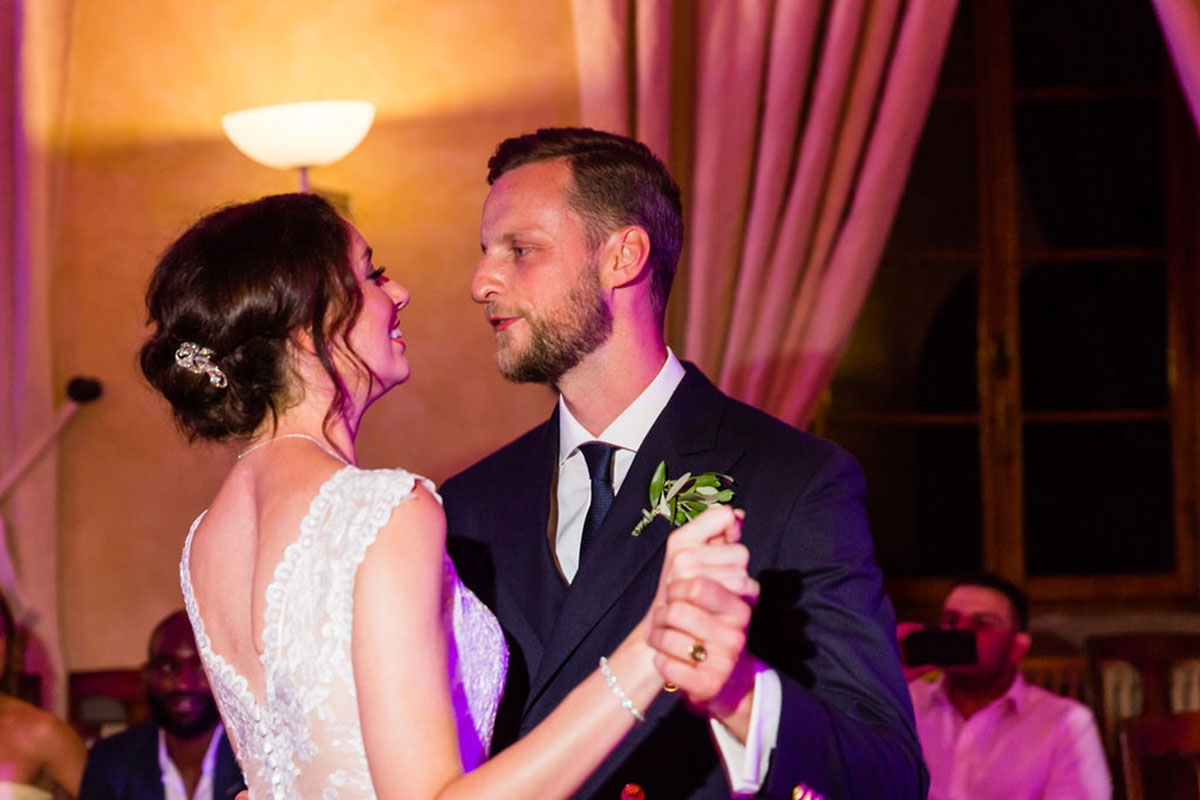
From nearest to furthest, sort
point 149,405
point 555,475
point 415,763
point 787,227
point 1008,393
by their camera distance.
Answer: point 415,763
point 555,475
point 787,227
point 149,405
point 1008,393

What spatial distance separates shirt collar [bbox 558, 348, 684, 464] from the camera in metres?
2.10

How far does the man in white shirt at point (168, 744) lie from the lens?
3.44m

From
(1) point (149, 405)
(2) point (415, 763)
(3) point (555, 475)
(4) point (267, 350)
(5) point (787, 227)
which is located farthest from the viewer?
(1) point (149, 405)

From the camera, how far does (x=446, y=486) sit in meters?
2.25

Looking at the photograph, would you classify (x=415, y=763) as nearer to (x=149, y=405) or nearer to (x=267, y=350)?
(x=267, y=350)

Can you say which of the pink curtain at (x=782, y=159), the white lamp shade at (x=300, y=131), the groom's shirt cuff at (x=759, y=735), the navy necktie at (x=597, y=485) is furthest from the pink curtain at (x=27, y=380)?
the groom's shirt cuff at (x=759, y=735)

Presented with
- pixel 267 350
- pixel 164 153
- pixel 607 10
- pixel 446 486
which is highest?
pixel 607 10

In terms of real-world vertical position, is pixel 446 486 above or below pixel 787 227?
below

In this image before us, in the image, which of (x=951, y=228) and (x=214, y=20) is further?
(x=951, y=228)

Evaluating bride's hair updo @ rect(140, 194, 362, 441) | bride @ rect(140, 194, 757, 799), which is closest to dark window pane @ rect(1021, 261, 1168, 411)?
bride @ rect(140, 194, 757, 799)

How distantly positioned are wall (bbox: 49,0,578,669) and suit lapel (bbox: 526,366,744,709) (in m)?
2.29

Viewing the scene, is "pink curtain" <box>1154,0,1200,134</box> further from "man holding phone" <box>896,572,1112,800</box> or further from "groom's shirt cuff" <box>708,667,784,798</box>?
"groom's shirt cuff" <box>708,667,784,798</box>

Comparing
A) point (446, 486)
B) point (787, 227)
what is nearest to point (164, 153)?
point (787, 227)

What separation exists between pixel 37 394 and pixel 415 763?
10.5ft
